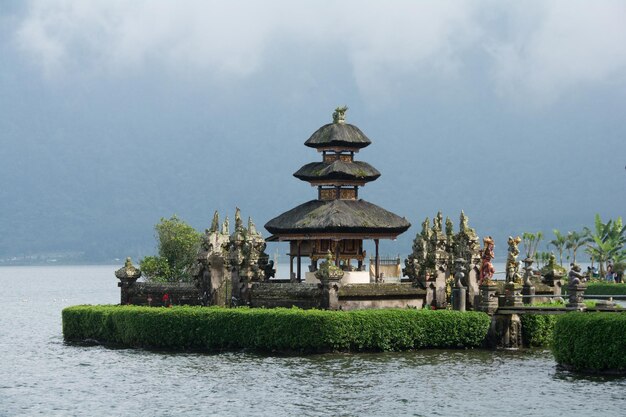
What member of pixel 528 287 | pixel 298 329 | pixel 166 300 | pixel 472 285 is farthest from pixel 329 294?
pixel 166 300

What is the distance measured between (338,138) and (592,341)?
95.5 ft

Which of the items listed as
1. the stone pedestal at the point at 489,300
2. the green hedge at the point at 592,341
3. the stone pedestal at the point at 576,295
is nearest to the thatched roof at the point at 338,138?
the stone pedestal at the point at 489,300

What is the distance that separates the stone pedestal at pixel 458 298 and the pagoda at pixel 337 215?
312 inches

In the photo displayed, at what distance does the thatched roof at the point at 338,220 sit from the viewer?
71938 millimetres

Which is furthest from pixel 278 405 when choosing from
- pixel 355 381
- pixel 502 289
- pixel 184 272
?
pixel 184 272

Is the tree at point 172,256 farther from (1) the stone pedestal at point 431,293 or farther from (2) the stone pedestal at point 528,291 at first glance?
(2) the stone pedestal at point 528,291

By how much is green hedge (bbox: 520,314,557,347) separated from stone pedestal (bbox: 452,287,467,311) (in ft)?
10.7

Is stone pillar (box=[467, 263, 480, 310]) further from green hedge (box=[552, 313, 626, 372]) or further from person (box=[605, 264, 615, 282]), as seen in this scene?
person (box=[605, 264, 615, 282])

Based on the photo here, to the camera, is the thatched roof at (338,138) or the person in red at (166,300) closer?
the person in red at (166,300)

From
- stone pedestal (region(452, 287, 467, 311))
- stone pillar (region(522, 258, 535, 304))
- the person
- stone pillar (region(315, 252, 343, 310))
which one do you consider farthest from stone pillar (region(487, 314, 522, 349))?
the person

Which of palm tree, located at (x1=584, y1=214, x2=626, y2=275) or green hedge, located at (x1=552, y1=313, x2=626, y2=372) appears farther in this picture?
palm tree, located at (x1=584, y1=214, x2=626, y2=275)

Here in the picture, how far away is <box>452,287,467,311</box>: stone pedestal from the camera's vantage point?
217 ft

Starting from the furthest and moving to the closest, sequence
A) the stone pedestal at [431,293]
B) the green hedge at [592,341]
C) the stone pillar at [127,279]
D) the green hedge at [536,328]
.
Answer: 1. the stone pillar at [127,279]
2. the stone pedestal at [431,293]
3. the green hedge at [536,328]
4. the green hedge at [592,341]

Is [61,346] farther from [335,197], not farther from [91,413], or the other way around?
[91,413]
